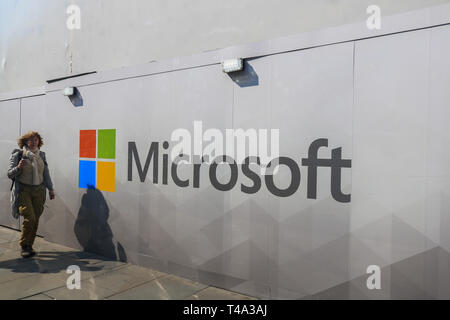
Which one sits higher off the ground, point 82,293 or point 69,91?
point 69,91

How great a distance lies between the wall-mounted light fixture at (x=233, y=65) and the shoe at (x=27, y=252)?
4.27 meters

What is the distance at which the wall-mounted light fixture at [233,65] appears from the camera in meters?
4.15

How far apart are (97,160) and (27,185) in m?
1.19

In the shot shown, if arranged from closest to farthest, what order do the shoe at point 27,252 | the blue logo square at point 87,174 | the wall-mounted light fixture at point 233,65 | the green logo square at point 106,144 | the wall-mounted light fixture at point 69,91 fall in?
the wall-mounted light fixture at point 233,65
the green logo square at point 106,144
the shoe at point 27,252
the blue logo square at point 87,174
the wall-mounted light fixture at point 69,91

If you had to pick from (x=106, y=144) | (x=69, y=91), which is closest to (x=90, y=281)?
(x=106, y=144)

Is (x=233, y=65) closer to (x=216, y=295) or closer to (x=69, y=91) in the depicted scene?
(x=216, y=295)

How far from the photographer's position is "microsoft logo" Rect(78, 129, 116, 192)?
5625mm

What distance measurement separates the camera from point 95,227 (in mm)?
5914

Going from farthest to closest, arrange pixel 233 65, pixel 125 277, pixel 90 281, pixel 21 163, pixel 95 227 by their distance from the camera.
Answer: pixel 95 227 < pixel 21 163 < pixel 125 277 < pixel 90 281 < pixel 233 65

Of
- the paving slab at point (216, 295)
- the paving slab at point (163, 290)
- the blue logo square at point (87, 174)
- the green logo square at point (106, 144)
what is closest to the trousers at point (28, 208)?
the blue logo square at point (87, 174)

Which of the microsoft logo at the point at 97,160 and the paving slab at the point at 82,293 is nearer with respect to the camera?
the paving slab at the point at 82,293

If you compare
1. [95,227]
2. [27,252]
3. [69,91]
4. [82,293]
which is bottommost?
[82,293]

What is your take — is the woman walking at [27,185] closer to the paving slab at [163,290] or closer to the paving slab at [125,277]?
the paving slab at [125,277]
